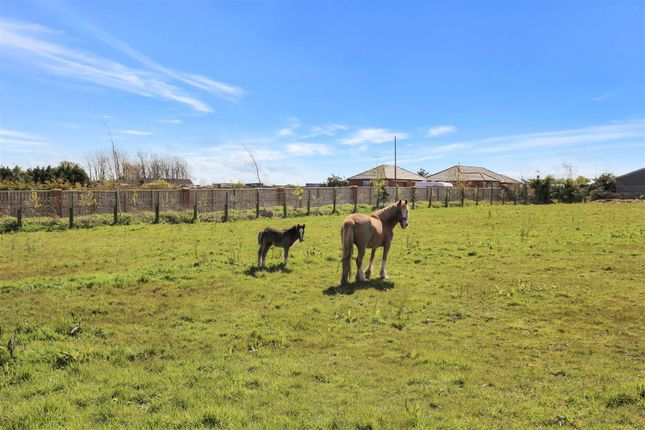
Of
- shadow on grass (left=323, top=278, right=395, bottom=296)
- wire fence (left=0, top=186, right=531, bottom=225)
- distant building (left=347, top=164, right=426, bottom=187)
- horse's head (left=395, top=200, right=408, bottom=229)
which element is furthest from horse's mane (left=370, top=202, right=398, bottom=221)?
distant building (left=347, top=164, right=426, bottom=187)

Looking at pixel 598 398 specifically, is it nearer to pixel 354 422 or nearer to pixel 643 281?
pixel 354 422

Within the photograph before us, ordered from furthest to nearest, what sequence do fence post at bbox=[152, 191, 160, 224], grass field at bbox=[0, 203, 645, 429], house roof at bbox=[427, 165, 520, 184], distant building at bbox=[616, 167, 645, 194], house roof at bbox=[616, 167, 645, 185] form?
1. house roof at bbox=[427, 165, 520, 184]
2. house roof at bbox=[616, 167, 645, 185]
3. distant building at bbox=[616, 167, 645, 194]
4. fence post at bbox=[152, 191, 160, 224]
5. grass field at bbox=[0, 203, 645, 429]

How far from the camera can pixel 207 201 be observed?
28.4m

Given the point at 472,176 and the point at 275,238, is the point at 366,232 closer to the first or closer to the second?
the point at 275,238

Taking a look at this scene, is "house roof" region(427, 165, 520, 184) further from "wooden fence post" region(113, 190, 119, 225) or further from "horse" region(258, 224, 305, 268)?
"horse" region(258, 224, 305, 268)

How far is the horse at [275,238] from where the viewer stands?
12.3 m

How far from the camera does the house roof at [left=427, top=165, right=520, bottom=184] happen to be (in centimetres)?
7338

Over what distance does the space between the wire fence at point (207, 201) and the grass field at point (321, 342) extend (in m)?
10.5

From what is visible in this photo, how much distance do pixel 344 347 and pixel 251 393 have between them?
2.03m

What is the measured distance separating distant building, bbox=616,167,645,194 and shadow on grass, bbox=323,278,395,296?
2021 inches

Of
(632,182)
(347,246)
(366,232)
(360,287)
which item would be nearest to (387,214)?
(366,232)

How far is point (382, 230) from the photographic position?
11398 millimetres

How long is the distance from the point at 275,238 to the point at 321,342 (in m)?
5.86

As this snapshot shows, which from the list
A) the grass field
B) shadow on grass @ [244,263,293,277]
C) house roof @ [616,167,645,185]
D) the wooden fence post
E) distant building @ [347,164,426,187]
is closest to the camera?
the grass field
